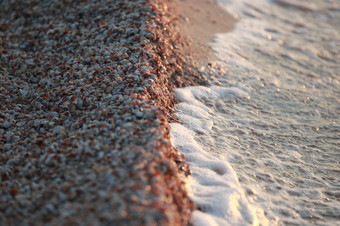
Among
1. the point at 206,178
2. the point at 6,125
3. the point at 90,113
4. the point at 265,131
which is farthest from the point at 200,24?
the point at 6,125

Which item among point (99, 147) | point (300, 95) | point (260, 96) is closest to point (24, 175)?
point (99, 147)

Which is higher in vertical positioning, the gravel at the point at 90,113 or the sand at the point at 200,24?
the sand at the point at 200,24

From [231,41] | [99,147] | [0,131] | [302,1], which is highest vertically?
[302,1]

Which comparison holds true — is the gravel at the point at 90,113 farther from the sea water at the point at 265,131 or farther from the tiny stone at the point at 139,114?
the sea water at the point at 265,131

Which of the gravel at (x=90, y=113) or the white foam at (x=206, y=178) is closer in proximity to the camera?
the gravel at (x=90, y=113)

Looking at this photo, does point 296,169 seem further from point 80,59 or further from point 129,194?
point 80,59

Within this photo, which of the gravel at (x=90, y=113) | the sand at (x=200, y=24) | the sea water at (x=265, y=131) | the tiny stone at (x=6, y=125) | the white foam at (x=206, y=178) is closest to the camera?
the gravel at (x=90, y=113)

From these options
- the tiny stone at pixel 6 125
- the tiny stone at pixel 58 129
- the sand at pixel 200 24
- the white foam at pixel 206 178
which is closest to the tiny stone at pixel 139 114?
the white foam at pixel 206 178

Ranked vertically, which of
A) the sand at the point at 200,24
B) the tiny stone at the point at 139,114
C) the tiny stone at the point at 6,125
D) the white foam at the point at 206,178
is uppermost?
the sand at the point at 200,24
